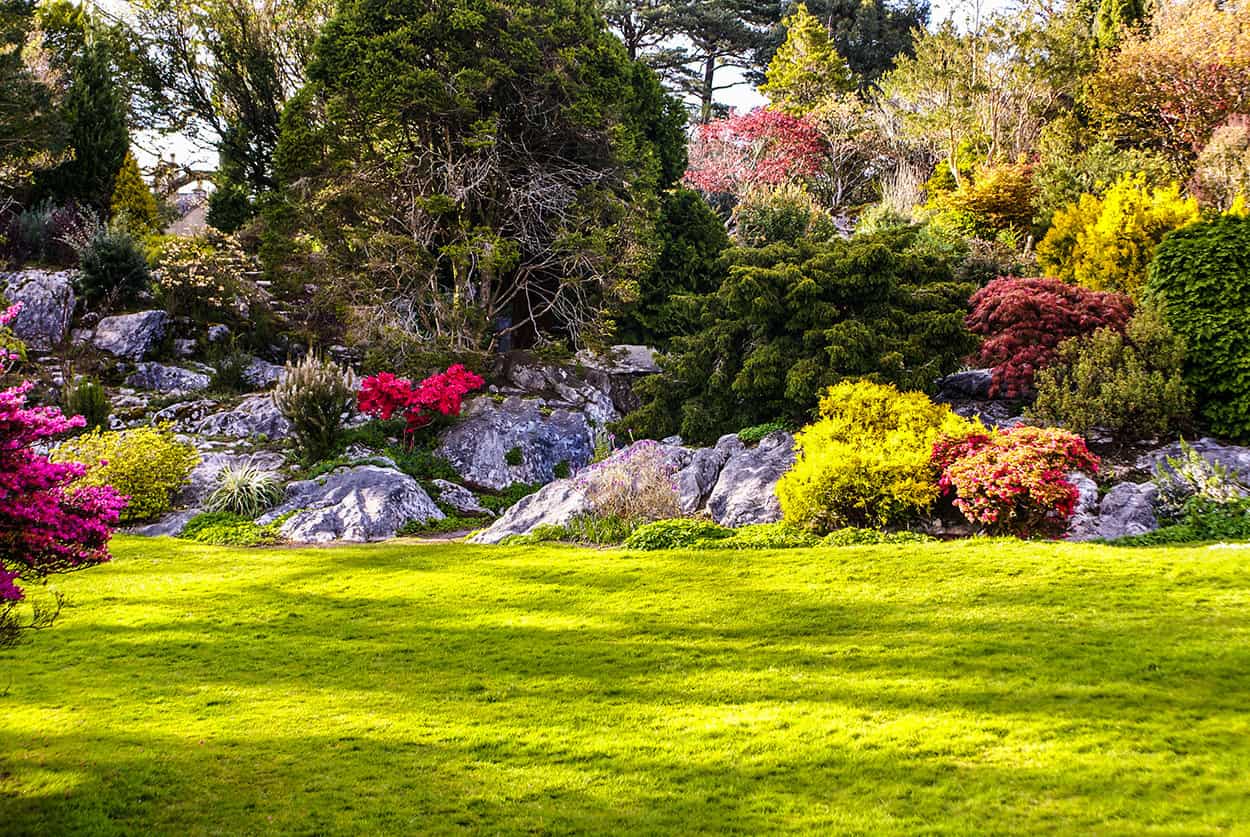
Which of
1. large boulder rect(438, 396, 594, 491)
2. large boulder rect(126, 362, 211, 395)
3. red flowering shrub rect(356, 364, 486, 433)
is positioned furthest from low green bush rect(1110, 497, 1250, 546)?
large boulder rect(126, 362, 211, 395)

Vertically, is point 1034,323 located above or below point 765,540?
above

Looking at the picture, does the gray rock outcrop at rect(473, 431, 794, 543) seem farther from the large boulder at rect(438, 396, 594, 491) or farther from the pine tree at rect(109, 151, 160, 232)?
the pine tree at rect(109, 151, 160, 232)

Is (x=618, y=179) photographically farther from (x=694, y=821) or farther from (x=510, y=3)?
Answer: (x=694, y=821)

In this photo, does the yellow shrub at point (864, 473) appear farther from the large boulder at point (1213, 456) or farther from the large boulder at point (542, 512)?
the large boulder at point (542, 512)

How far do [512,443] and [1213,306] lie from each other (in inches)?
403

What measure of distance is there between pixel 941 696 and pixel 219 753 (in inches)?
149


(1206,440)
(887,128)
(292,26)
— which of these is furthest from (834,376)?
(292,26)

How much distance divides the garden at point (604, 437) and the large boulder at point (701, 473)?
60mm

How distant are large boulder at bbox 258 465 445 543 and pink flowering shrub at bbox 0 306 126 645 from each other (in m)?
5.85

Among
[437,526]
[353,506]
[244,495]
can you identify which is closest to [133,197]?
[244,495]

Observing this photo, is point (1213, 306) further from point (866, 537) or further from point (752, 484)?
point (752, 484)

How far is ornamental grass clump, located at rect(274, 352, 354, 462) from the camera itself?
12.4 metres

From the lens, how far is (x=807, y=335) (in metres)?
11.1

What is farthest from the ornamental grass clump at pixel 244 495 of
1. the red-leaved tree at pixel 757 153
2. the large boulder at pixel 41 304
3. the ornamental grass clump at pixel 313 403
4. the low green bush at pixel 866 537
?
the red-leaved tree at pixel 757 153
